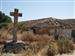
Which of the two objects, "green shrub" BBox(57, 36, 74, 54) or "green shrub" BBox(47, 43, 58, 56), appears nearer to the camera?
"green shrub" BBox(47, 43, 58, 56)

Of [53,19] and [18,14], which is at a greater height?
[18,14]

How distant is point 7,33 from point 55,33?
241 inches

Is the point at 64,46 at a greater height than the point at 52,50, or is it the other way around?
the point at 52,50

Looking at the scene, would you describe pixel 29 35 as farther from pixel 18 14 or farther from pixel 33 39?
pixel 18 14

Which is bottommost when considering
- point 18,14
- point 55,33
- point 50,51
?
point 55,33

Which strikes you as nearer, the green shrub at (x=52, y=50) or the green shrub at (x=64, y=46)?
the green shrub at (x=52, y=50)

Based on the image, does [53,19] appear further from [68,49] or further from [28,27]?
[68,49]

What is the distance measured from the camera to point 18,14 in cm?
1880

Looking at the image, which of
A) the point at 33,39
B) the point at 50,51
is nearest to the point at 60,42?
the point at 50,51

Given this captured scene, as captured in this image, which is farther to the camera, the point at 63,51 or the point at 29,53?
the point at 63,51

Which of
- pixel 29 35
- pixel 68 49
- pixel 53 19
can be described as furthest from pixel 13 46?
pixel 53 19

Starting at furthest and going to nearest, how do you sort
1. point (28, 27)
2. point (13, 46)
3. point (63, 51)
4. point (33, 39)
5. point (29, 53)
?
point (28, 27)
point (33, 39)
point (13, 46)
point (63, 51)
point (29, 53)

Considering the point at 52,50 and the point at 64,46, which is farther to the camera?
the point at 64,46

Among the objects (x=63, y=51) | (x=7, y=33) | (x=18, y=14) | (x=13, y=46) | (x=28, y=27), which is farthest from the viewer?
(x=28, y=27)
